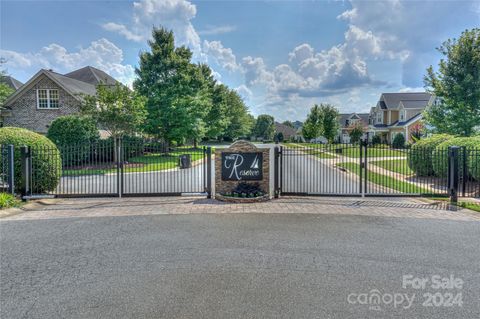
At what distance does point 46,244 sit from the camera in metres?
5.94

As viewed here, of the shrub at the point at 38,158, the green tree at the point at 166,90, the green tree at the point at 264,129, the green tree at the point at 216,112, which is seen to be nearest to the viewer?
the shrub at the point at 38,158

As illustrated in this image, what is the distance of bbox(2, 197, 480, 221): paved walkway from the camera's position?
820 centimetres

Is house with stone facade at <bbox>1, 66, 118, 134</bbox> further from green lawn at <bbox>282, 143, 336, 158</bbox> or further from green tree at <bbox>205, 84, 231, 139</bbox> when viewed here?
green tree at <bbox>205, 84, 231, 139</bbox>

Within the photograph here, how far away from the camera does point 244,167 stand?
32.5 feet

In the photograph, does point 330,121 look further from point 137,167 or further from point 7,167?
point 7,167

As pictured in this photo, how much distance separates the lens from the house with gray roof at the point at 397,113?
42906 millimetres

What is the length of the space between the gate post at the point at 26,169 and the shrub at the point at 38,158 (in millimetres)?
163

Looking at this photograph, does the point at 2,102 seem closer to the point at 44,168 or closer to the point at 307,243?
the point at 44,168

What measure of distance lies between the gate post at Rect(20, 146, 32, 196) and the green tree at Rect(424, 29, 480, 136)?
70.2 feet

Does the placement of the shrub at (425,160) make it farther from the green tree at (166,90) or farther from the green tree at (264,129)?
the green tree at (264,129)

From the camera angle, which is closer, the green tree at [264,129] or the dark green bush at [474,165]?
the dark green bush at [474,165]

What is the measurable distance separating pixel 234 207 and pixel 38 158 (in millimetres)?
6508

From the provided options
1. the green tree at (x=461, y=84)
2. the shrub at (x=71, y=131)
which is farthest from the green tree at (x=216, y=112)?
the green tree at (x=461, y=84)

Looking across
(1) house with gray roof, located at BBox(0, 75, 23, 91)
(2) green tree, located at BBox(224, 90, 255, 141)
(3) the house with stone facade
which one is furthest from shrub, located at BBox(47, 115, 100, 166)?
(2) green tree, located at BBox(224, 90, 255, 141)
